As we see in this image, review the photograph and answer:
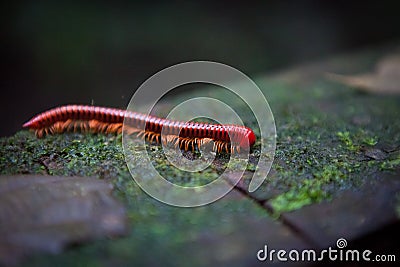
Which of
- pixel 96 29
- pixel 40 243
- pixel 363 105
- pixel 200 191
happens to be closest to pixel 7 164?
pixel 40 243

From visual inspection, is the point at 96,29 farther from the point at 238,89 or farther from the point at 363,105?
the point at 363,105

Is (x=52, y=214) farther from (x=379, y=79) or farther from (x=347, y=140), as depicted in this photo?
(x=379, y=79)

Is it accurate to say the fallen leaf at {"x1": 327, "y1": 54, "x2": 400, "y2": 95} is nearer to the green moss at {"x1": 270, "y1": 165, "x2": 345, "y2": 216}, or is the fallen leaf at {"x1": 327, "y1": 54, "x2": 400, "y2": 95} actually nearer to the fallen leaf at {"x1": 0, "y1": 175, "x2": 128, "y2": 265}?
the green moss at {"x1": 270, "y1": 165, "x2": 345, "y2": 216}

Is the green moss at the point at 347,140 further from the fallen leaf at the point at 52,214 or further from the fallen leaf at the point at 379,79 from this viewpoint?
the fallen leaf at the point at 52,214

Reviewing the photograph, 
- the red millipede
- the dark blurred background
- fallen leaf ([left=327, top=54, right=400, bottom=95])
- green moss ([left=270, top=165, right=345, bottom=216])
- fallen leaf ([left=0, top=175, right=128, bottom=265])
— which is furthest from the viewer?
the dark blurred background

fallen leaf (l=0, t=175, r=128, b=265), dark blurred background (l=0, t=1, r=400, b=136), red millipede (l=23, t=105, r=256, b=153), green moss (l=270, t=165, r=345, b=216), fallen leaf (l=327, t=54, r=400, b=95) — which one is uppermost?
dark blurred background (l=0, t=1, r=400, b=136)

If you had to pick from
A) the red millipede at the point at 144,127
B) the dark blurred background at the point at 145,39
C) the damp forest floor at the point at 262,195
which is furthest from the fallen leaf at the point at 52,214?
the dark blurred background at the point at 145,39

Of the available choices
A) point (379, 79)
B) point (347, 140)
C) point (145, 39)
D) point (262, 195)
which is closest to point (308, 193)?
point (262, 195)

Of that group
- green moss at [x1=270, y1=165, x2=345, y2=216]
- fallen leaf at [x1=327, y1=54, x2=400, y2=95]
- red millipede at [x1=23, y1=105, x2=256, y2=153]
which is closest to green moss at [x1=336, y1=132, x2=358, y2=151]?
green moss at [x1=270, y1=165, x2=345, y2=216]
